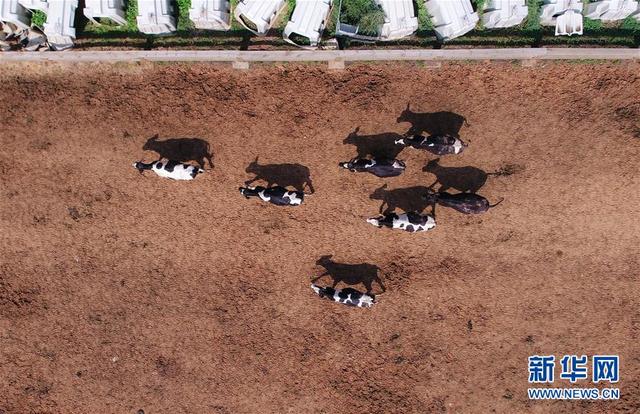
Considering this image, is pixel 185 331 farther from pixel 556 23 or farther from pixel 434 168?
pixel 556 23

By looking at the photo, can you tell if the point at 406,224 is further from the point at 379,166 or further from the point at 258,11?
the point at 258,11

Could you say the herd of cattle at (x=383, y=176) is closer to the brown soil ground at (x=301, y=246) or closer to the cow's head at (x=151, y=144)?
the cow's head at (x=151, y=144)

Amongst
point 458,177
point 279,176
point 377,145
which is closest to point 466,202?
point 458,177

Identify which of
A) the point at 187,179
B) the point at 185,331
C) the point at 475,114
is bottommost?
the point at 185,331

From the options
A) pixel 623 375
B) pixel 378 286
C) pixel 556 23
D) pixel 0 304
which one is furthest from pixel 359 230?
pixel 0 304

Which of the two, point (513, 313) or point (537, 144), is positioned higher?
point (537, 144)

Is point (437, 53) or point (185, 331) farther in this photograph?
point (185, 331)
